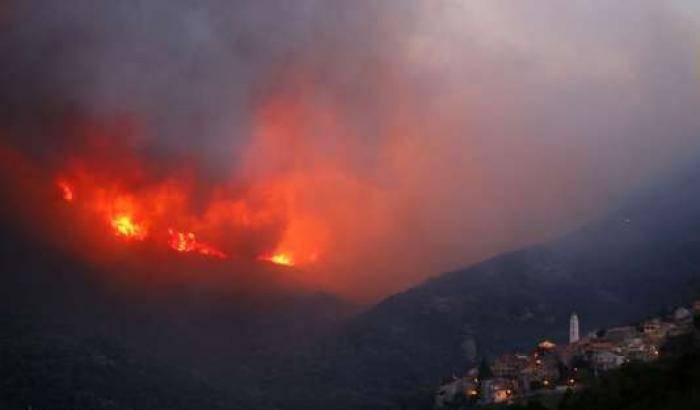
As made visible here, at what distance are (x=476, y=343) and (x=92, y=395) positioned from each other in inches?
2386

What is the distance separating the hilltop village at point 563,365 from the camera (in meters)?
97.5

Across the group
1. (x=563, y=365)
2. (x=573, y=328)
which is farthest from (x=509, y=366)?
(x=573, y=328)

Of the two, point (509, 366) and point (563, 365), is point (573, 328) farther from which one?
point (563, 365)

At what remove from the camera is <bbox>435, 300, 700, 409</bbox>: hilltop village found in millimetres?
97500

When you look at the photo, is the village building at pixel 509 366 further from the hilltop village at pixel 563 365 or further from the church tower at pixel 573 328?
the church tower at pixel 573 328

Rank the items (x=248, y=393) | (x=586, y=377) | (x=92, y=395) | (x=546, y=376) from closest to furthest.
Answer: (x=586, y=377) < (x=546, y=376) < (x=92, y=395) < (x=248, y=393)

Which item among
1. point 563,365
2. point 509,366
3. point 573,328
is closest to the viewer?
point 563,365

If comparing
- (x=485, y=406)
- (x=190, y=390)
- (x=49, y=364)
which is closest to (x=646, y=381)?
(x=485, y=406)

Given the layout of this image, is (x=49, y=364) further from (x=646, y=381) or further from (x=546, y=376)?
(x=646, y=381)

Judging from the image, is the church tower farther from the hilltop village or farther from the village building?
the hilltop village

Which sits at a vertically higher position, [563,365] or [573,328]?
[573,328]

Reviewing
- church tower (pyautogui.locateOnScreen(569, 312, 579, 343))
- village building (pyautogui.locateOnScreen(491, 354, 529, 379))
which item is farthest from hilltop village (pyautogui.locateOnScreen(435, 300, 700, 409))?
church tower (pyautogui.locateOnScreen(569, 312, 579, 343))

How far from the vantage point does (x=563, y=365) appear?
107 metres

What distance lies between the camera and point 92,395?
396 feet
